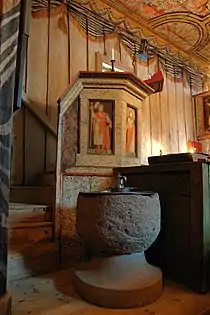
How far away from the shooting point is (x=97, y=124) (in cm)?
229

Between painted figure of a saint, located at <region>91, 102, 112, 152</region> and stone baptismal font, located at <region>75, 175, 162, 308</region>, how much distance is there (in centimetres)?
72

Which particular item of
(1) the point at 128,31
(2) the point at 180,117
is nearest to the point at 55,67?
(1) the point at 128,31

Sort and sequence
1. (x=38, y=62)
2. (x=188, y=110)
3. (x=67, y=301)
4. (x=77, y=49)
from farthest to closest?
1. (x=188, y=110)
2. (x=77, y=49)
3. (x=38, y=62)
4. (x=67, y=301)

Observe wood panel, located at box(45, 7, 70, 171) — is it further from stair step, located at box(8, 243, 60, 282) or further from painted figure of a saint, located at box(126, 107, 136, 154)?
stair step, located at box(8, 243, 60, 282)

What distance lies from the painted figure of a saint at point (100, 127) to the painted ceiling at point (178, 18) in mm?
1937

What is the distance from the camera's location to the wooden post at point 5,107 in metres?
1.21

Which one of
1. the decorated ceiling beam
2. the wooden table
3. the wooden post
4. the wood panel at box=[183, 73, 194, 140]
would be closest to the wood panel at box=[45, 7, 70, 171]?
the decorated ceiling beam

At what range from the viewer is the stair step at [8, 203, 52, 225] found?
6.18 ft

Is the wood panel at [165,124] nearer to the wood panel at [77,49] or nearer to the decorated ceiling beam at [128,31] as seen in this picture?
the decorated ceiling beam at [128,31]

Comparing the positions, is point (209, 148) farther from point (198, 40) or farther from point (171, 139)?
point (198, 40)

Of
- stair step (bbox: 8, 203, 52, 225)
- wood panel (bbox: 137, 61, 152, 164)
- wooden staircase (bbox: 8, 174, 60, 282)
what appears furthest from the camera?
wood panel (bbox: 137, 61, 152, 164)

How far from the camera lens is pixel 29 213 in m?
1.95

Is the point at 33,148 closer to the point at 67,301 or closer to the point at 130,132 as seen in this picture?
the point at 130,132

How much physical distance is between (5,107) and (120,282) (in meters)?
1.08
